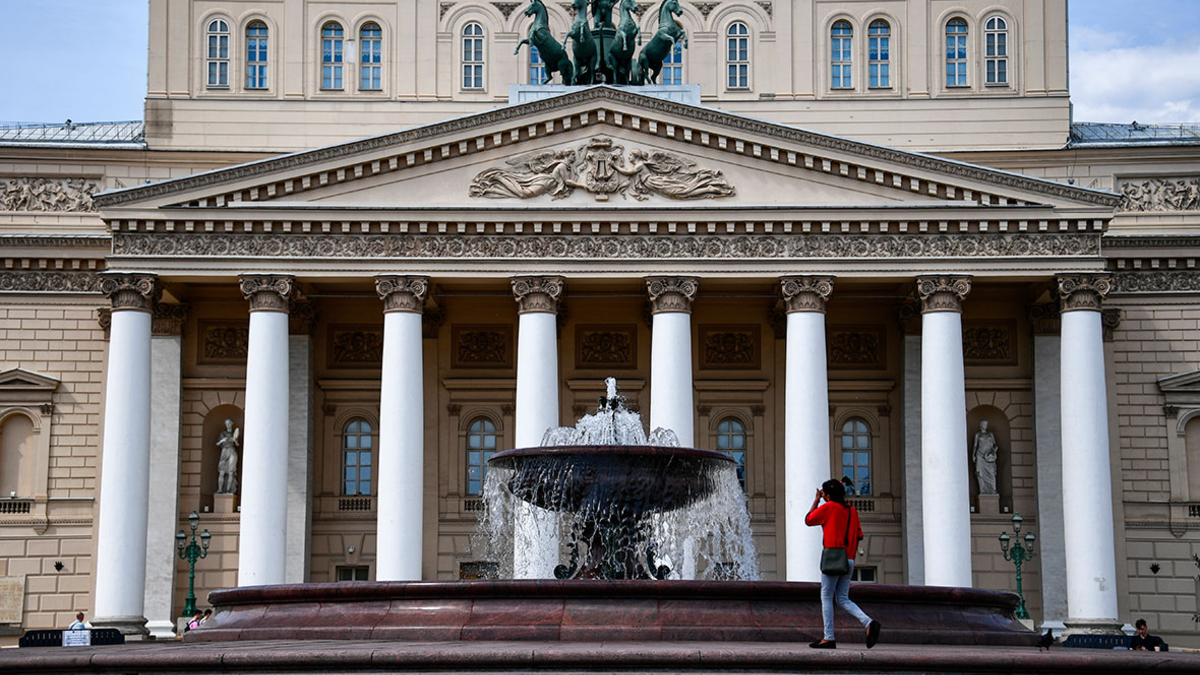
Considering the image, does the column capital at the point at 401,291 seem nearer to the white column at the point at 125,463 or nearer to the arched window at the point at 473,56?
the white column at the point at 125,463

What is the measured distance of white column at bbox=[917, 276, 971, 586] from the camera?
3622 centimetres

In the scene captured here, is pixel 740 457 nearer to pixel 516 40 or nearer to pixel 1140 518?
pixel 1140 518

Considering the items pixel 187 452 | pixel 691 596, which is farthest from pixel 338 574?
pixel 691 596

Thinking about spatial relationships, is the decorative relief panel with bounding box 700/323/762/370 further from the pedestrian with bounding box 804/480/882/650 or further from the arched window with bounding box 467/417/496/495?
the pedestrian with bounding box 804/480/882/650

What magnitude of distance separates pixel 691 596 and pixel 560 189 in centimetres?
1960

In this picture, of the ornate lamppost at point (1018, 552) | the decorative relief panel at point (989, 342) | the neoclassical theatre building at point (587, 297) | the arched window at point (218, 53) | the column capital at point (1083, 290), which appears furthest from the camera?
the arched window at point (218, 53)

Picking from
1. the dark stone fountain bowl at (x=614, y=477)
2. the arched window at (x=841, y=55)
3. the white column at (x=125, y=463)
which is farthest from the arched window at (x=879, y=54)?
the dark stone fountain bowl at (x=614, y=477)

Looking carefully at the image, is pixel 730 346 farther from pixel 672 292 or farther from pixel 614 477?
pixel 614 477

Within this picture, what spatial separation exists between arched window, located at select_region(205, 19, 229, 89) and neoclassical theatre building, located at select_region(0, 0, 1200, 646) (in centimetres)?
9

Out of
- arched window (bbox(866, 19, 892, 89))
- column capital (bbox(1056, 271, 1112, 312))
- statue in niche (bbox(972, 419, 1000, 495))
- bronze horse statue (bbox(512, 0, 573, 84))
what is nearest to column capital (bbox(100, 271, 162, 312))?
bronze horse statue (bbox(512, 0, 573, 84))

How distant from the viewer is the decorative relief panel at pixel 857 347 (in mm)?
42191

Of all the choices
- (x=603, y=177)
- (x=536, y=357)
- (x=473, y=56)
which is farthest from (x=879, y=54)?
(x=536, y=357)

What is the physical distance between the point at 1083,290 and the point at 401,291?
14818 millimetres

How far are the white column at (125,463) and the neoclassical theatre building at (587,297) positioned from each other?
68 millimetres
